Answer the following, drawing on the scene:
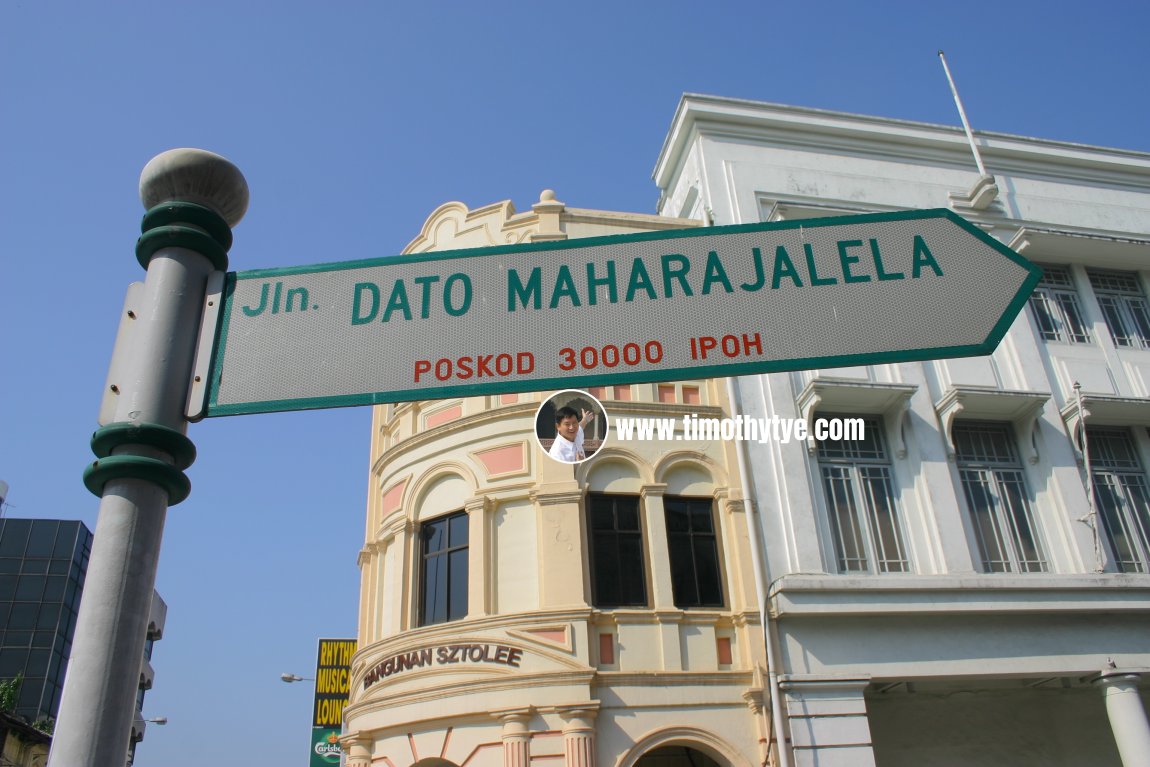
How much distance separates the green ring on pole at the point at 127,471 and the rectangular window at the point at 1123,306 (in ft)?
54.3

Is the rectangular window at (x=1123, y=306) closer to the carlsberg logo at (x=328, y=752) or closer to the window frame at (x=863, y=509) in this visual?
the window frame at (x=863, y=509)

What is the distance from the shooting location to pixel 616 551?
482 inches

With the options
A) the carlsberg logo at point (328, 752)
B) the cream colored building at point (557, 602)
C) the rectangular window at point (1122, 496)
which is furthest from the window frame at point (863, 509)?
the carlsberg logo at point (328, 752)

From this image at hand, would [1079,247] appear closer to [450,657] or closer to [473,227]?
[473,227]

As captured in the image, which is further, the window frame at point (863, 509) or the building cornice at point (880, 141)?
the building cornice at point (880, 141)

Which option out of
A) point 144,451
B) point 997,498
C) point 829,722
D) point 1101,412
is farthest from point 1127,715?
point 144,451

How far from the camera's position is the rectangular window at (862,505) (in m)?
12.5

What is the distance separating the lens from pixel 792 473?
41.2ft

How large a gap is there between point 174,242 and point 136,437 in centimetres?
65

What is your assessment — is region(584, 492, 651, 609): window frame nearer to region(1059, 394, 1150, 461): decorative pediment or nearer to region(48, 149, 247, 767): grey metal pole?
region(1059, 394, 1150, 461): decorative pediment

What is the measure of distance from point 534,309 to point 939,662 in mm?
10881

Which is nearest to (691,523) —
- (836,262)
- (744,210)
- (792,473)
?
(792,473)

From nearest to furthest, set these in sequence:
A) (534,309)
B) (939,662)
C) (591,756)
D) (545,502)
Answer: (534,309) → (591,756) → (939,662) → (545,502)

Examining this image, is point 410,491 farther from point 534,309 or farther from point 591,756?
point 534,309
